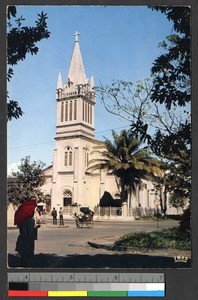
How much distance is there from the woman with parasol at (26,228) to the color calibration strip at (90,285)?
0.31 m

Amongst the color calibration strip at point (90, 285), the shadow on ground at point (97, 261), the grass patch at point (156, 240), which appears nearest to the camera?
the color calibration strip at point (90, 285)

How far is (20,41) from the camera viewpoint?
5.64 metres

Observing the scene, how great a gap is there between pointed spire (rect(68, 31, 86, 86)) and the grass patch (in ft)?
6.92

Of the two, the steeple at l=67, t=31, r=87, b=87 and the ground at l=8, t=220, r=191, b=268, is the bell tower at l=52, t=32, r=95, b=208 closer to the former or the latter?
the steeple at l=67, t=31, r=87, b=87

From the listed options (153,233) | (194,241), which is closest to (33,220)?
(153,233)

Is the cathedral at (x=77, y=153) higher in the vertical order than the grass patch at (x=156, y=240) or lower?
higher

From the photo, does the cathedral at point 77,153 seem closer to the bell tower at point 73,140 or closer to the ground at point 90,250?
the bell tower at point 73,140

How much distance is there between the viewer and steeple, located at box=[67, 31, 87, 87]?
18.5 ft

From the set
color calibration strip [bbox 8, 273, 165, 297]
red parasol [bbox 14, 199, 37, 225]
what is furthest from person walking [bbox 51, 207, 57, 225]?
color calibration strip [bbox 8, 273, 165, 297]

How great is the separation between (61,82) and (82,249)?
2139mm

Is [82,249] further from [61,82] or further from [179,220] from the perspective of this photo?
[61,82]

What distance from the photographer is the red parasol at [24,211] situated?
5.68m

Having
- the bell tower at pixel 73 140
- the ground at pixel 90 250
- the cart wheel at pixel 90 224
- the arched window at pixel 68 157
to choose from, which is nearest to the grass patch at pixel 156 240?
the ground at pixel 90 250

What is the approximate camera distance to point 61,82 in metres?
5.77
